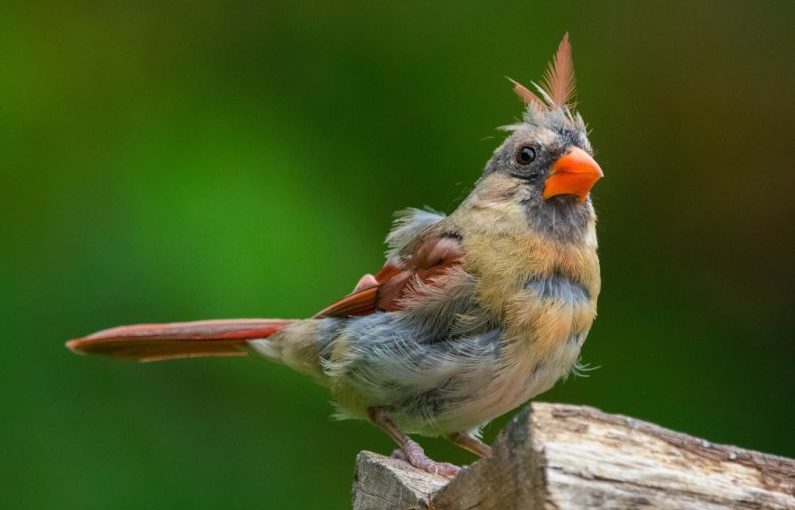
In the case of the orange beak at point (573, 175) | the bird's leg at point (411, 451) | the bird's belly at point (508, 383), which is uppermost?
the orange beak at point (573, 175)

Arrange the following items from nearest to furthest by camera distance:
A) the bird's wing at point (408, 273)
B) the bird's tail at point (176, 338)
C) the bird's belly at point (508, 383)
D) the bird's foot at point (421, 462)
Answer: the bird's foot at point (421, 462) → the bird's belly at point (508, 383) → the bird's wing at point (408, 273) → the bird's tail at point (176, 338)

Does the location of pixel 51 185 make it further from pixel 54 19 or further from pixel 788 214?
pixel 788 214

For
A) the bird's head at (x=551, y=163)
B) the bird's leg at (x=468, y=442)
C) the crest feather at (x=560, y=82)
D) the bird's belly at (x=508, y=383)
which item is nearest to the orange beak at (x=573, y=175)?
the bird's head at (x=551, y=163)

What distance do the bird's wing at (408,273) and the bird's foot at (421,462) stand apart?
1.48 ft

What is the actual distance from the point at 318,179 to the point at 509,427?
2443mm

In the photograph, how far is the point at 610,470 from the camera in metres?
2.00

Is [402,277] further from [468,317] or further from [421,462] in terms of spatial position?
[421,462]

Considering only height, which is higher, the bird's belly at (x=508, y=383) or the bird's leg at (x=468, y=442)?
the bird's belly at (x=508, y=383)

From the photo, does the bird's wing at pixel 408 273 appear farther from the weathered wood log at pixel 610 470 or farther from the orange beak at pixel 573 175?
the weathered wood log at pixel 610 470

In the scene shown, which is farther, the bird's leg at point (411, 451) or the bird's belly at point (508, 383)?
the bird's belly at point (508, 383)

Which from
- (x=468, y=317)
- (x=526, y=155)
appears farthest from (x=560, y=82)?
(x=468, y=317)

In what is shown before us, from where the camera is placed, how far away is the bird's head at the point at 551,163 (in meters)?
3.63

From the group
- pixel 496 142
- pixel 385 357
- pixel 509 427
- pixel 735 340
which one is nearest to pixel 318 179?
pixel 496 142

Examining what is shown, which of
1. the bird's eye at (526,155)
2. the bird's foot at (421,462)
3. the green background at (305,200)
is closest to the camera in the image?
the bird's foot at (421,462)
